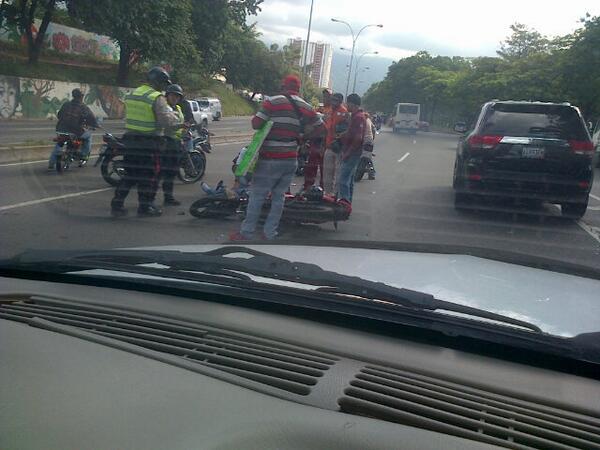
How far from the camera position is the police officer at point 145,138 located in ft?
26.2

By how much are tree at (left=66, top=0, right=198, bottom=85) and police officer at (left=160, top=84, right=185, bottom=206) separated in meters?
9.00

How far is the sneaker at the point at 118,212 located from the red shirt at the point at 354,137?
10.1 ft

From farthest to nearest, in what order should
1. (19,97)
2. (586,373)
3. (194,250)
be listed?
(19,97) < (194,250) < (586,373)

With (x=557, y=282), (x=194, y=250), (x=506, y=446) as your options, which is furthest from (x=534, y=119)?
(x=506, y=446)

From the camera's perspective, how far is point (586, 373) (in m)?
2.19

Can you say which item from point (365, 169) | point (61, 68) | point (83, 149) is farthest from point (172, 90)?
point (61, 68)

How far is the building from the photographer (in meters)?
10.5

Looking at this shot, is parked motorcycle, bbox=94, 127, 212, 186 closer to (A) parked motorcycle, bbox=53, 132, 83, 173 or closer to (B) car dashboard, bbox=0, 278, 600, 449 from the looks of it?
(A) parked motorcycle, bbox=53, 132, 83, 173

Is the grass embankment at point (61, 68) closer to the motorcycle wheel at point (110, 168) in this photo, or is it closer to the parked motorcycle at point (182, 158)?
the parked motorcycle at point (182, 158)

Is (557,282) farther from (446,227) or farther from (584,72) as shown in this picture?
(584,72)

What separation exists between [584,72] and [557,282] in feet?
41.5

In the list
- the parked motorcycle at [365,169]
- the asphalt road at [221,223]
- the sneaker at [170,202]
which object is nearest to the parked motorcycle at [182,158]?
the asphalt road at [221,223]

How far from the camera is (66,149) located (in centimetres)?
1148

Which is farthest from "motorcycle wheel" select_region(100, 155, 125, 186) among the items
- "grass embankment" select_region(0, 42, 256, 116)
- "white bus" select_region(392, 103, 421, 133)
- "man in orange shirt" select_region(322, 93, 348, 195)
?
"white bus" select_region(392, 103, 421, 133)
